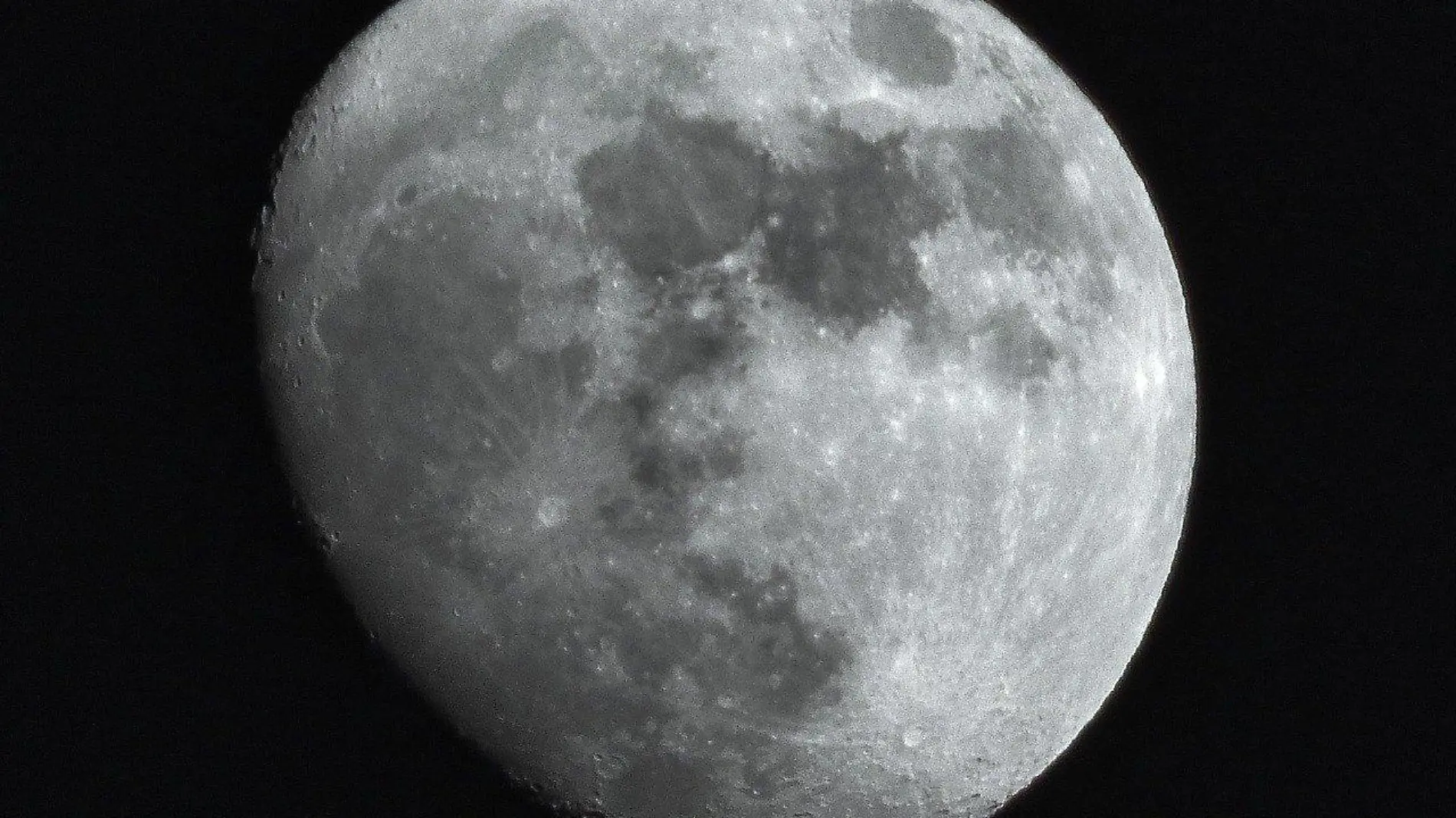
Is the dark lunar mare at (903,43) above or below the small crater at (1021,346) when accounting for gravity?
above

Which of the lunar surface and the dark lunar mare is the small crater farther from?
the dark lunar mare

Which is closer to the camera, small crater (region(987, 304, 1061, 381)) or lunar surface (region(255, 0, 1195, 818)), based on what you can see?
lunar surface (region(255, 0, 1195, 818))

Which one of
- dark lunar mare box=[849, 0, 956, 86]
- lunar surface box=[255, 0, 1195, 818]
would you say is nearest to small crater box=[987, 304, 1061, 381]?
lunar surface box=[255, 0, 1195, 818]

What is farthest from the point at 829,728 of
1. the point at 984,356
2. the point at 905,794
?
the point at 984,356

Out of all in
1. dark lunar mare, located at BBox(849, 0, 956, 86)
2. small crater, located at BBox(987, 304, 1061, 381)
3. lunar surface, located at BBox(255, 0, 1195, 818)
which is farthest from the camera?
dark lunar mare, located at BBox(849, 0, 956, 86)

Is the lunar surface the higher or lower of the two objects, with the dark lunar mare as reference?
lower

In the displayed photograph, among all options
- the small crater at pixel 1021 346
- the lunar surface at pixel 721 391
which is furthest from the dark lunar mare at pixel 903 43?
the small crater at pixel 1021 346

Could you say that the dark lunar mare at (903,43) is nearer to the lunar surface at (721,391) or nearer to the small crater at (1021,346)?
the lunar surface at (721,391)

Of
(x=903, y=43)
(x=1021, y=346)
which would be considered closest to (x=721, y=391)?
(x=1021, y=346)

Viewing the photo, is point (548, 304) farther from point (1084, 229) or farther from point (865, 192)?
point (1084, 229)
